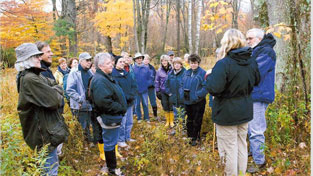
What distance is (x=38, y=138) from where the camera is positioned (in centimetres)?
256

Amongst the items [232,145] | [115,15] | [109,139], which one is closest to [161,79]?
[109,139]

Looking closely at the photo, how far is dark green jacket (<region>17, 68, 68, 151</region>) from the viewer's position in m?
2.44

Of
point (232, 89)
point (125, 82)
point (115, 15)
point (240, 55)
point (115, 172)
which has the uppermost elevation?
point (115, 15)

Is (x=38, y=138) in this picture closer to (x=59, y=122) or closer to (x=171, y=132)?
(x=59, y=122)

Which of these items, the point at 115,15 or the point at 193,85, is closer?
the point at 193,85

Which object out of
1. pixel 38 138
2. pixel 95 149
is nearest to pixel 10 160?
pixel 38 138

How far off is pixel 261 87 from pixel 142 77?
371 centimetres

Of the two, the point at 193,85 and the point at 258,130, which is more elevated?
the point at 193,85

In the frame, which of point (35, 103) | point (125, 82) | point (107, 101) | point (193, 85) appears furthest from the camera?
point (125, 82)

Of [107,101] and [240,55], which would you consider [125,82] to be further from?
[240,55]

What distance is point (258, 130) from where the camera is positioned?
3.46m

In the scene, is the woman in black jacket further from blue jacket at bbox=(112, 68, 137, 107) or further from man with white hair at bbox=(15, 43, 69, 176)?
blue jacket at bbox=(112, 68, 137, 107)

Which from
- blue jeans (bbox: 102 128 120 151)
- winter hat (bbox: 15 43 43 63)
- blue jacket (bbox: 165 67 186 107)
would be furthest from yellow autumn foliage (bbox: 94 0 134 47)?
winter hat (bbox: 15 43 43 63)

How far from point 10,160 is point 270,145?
13.2ft
